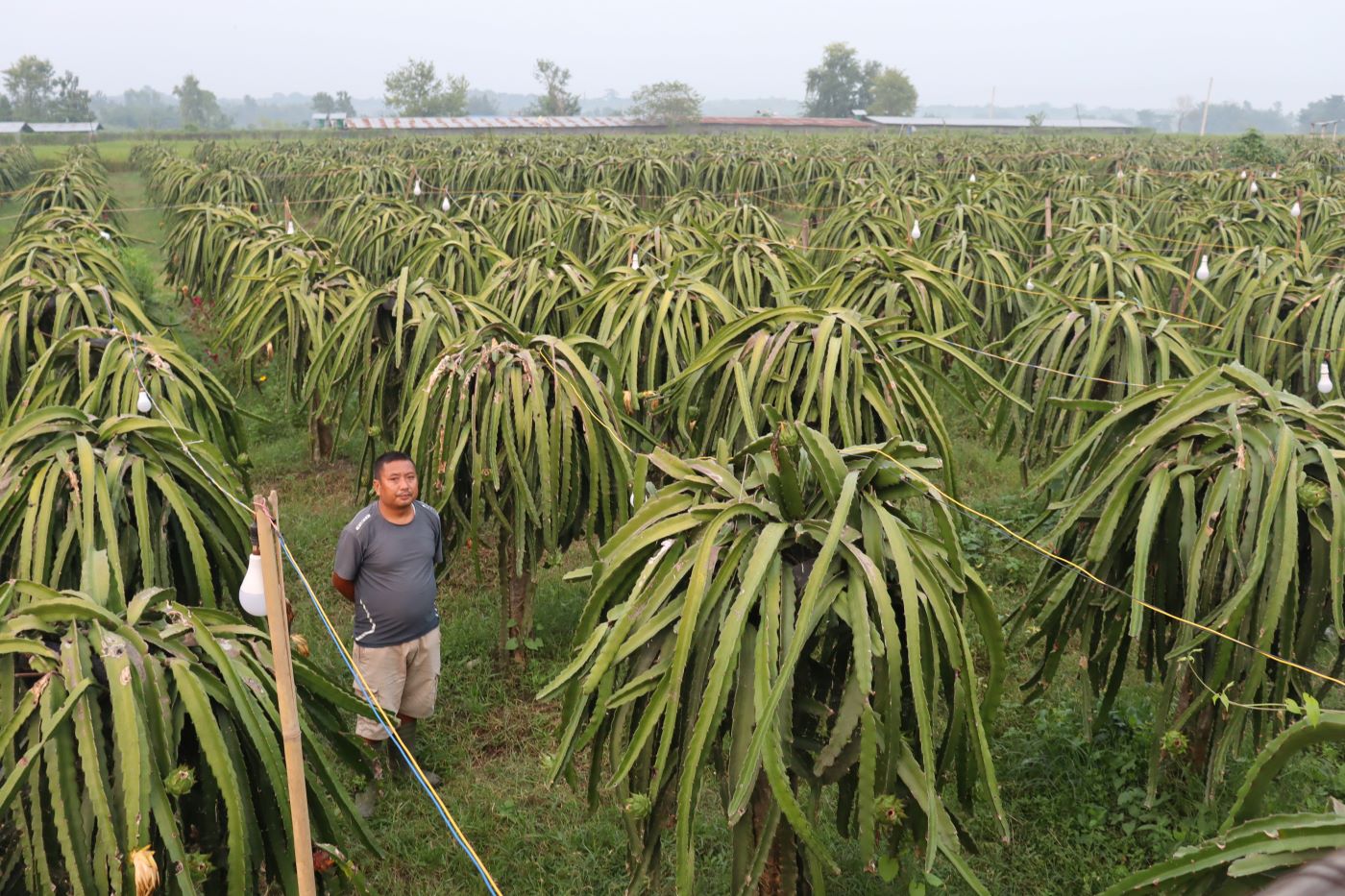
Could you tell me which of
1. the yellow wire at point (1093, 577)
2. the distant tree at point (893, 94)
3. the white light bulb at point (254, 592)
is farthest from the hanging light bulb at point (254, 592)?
the distant tree at point (893, 94)

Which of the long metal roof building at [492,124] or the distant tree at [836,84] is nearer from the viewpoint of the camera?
the long metal roof building at [492,124]

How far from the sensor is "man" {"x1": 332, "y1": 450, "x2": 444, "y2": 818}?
4.02m

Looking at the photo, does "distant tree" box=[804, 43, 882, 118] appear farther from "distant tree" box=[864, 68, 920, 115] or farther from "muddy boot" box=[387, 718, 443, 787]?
"muddy boot" box=[387, 718, 443, 787]

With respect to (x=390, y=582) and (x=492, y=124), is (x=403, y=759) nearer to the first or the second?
(x=390, y=582)

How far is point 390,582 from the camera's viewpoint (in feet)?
13.2

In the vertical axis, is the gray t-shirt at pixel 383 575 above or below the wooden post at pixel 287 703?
below

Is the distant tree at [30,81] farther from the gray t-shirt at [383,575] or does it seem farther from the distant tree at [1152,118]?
the distant tree at [1152,118]

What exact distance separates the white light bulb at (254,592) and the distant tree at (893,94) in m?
90.9

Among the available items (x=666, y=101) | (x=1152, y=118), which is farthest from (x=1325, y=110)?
(x=666, y=101)

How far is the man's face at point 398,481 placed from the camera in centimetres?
399

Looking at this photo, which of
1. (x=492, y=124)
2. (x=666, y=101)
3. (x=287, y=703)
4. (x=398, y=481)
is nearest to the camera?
(x=287, y=703)

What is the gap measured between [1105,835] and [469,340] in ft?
11.2

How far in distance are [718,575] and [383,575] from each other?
2062mm

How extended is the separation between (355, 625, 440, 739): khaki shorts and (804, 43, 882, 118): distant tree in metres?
83.9
